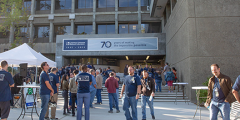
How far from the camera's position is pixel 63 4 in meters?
25.8

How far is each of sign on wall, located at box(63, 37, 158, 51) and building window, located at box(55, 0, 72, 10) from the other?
25.8 ft

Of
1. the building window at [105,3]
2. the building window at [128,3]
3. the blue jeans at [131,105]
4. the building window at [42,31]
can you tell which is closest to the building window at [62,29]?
the building window at [42,31]

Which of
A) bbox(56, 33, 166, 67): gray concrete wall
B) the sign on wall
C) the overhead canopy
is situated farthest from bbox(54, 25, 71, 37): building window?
the overhead canopy

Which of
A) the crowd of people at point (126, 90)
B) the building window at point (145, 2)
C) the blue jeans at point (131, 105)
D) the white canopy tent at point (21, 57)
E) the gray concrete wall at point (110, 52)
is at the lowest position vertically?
the blue jeans at point (131, 105)

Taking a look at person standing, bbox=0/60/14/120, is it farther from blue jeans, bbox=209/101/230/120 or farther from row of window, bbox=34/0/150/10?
row of window, bbox=34/0/150/10

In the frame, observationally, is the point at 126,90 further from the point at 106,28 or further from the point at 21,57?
the point at 106,28

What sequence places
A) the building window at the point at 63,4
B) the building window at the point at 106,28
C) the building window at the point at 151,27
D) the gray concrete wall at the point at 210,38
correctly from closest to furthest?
the gray concrete wall at the point at 210,38 < the building window at the point at 151,27 < the building window at the point at 106,28 < the building window at the point at 63,4

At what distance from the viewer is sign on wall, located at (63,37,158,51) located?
1980cm

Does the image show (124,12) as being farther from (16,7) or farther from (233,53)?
(233,53)

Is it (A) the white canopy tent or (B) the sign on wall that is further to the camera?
(B) the sign on wall

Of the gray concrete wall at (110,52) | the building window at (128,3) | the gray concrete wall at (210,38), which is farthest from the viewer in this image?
the building window at (128,3)

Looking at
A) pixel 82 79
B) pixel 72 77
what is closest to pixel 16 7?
pixel 72 77

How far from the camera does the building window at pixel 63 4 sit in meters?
25.8

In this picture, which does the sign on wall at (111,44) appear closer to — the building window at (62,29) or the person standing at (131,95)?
the building window at (62,29)
